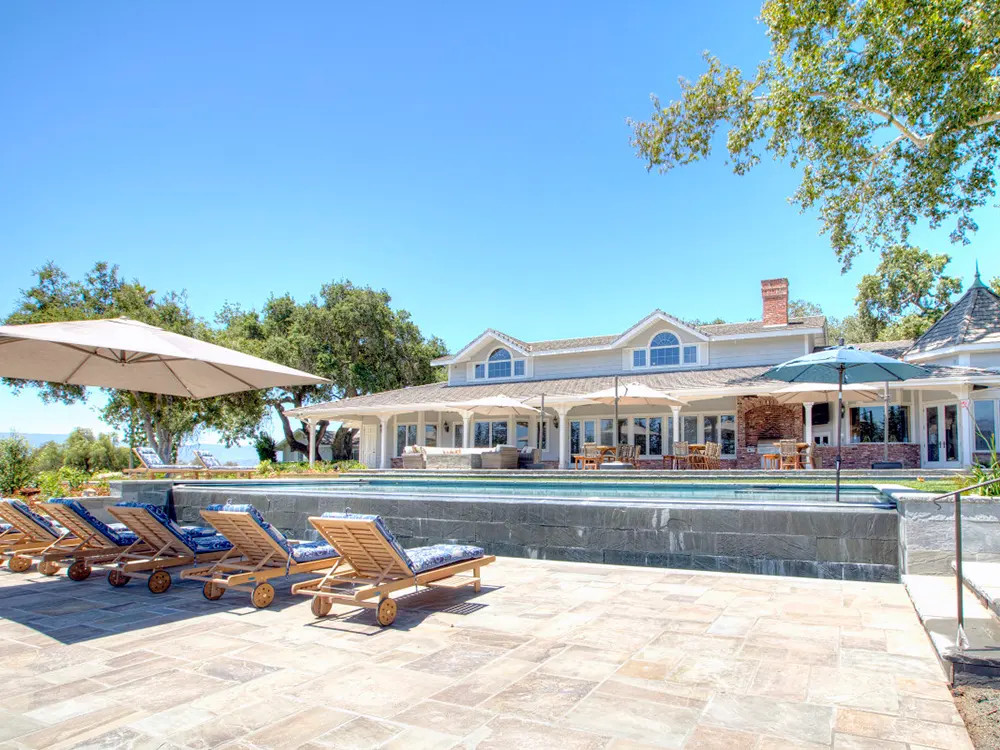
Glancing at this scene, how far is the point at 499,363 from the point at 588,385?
233 inches

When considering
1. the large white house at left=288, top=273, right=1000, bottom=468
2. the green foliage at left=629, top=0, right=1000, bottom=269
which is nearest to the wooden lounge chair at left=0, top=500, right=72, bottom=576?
the large white house at left=288, top=273, right=1000, bottom=468

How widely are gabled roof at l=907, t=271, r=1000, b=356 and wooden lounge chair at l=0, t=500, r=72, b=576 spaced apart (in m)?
23.1

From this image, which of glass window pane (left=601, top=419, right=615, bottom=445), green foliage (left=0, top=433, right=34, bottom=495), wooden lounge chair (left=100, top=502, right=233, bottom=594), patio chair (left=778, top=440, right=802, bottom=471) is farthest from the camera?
glass window pane (left=601, top=419, right=615, bottom=445)

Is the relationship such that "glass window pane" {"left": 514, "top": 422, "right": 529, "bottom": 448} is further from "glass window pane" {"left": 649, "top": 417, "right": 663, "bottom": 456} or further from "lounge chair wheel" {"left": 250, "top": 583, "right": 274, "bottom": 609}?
"lounge chair wheel" {"left": 250, "top": 583, "right": 274, "bottom": 609}

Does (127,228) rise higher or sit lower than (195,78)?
lower

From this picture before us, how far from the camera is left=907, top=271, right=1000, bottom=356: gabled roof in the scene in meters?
19.8

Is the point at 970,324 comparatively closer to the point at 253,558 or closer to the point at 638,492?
the point at 638,492

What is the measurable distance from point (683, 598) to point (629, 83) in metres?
18.6

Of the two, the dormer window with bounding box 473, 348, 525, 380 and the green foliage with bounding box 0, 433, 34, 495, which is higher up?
the dormer window with bounding box 473, 348, 525, 380

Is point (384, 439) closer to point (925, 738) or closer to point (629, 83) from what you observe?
point (629, 83)

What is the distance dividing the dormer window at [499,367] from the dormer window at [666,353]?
5462mm

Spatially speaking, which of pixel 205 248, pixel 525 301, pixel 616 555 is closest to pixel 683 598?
pixel 616 555

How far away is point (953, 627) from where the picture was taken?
454 cm

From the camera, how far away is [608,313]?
42969mm
